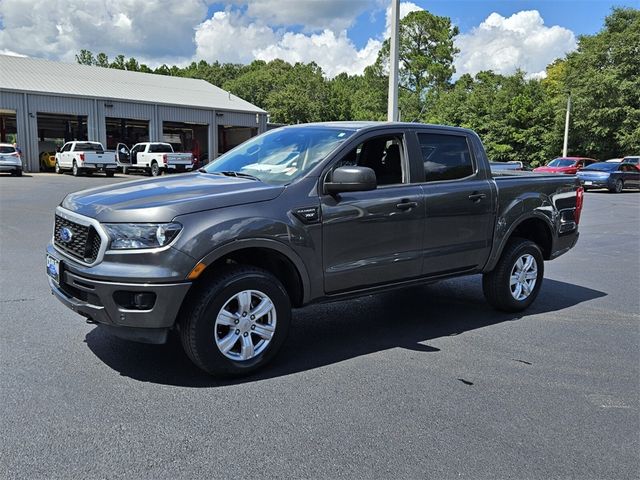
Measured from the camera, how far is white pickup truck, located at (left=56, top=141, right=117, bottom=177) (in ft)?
101

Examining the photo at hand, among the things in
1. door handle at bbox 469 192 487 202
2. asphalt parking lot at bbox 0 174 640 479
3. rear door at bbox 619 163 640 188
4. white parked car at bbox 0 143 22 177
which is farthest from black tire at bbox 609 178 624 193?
white parked car at bbox 0 143 22 177

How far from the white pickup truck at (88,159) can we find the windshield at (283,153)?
2791 cm

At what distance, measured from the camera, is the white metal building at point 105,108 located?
34938mm

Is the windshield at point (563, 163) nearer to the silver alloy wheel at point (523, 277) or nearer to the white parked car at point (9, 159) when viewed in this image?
the silver alloy wheel at point (523, 277)

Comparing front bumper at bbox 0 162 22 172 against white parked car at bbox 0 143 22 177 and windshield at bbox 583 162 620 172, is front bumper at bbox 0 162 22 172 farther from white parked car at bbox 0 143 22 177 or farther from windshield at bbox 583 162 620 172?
windshield at bbox 583 162 620 172

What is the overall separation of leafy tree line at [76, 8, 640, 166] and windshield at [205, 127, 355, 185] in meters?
40.4

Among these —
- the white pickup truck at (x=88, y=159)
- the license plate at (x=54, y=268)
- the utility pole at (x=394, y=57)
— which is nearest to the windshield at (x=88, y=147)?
the white pickup truck at (x=88, y=159)

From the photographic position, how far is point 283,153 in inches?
195

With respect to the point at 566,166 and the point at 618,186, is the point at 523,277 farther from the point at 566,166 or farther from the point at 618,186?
the point at 566,166

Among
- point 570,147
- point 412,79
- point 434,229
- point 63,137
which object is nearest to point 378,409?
point 434,229

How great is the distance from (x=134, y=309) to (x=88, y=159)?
2963cm

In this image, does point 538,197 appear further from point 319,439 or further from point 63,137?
point 63,137

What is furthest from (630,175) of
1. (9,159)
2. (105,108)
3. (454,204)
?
(105,108)

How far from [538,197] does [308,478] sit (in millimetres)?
4341
